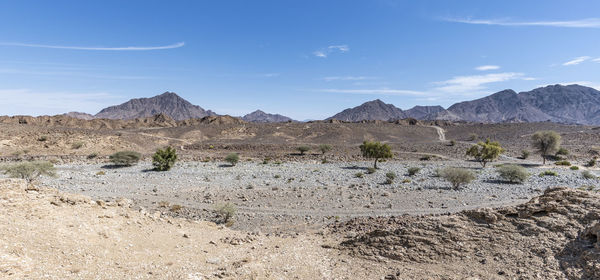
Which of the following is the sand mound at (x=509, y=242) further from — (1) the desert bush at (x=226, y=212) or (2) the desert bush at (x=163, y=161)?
(2) the desert bush at (x=163, y=161)

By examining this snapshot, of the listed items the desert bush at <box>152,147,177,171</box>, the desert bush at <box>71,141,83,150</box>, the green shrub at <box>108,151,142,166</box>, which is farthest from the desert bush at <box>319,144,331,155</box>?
the desert bush at <box>71,141,83,150</box>

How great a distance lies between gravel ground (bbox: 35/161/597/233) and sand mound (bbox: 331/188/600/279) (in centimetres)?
532

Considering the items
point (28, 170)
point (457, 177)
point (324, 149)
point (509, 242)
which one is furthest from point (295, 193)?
point (324, 149)

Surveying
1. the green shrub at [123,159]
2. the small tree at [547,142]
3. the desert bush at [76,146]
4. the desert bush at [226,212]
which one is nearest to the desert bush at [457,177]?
the desert bush at [226,212]

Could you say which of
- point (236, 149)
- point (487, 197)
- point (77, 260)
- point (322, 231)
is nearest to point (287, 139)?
point (236, 149)

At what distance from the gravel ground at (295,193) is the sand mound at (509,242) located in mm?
5321

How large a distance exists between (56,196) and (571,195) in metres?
17.8

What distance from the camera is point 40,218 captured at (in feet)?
28.5

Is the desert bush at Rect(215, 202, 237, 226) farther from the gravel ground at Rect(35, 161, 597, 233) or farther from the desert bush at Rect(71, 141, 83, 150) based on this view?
the desert bush at Rect(71, 141, 83, 150)

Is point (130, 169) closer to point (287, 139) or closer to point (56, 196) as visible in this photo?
point (56, 196)

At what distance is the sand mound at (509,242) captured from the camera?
7422 mm

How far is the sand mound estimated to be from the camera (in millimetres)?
7422

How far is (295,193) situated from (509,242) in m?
13.7

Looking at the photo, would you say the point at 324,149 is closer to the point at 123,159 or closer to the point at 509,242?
the point at 123,159
